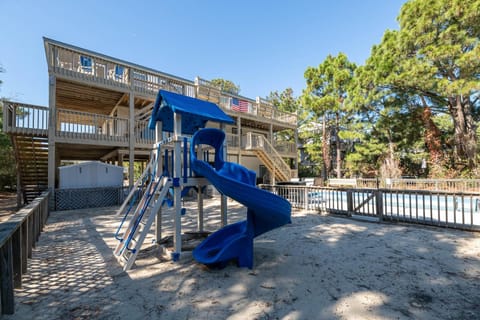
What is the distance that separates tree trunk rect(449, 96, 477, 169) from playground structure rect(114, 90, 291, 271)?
1935cm

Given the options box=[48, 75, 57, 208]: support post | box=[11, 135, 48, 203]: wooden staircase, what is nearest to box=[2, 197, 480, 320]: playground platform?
box=[48, 75, 57, 208]: support post

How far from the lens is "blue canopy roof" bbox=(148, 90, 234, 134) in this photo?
447 centimetres

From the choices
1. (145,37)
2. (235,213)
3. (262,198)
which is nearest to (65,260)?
(262,198)

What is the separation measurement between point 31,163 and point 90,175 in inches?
121

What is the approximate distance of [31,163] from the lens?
11.0 meters

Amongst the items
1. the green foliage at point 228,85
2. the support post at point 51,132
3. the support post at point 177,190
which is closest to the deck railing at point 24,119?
the support post at point 51,132

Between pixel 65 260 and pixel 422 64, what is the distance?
20.1 meters

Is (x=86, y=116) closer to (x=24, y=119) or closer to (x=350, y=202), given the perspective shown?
(x=24, y=119)

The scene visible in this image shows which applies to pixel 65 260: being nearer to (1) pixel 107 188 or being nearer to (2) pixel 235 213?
(2) pixel 235 213

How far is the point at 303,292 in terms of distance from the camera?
2998 millimetres

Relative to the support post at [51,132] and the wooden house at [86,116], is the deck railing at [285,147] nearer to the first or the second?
the wooden house at [86,116]

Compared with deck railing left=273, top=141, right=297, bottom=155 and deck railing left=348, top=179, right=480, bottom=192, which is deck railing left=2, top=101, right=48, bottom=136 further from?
deck railing left=348, top=179, right=480, bottom=192

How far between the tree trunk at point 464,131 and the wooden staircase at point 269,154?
1242 centimetres

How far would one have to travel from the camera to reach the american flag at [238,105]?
17172 millimetres
